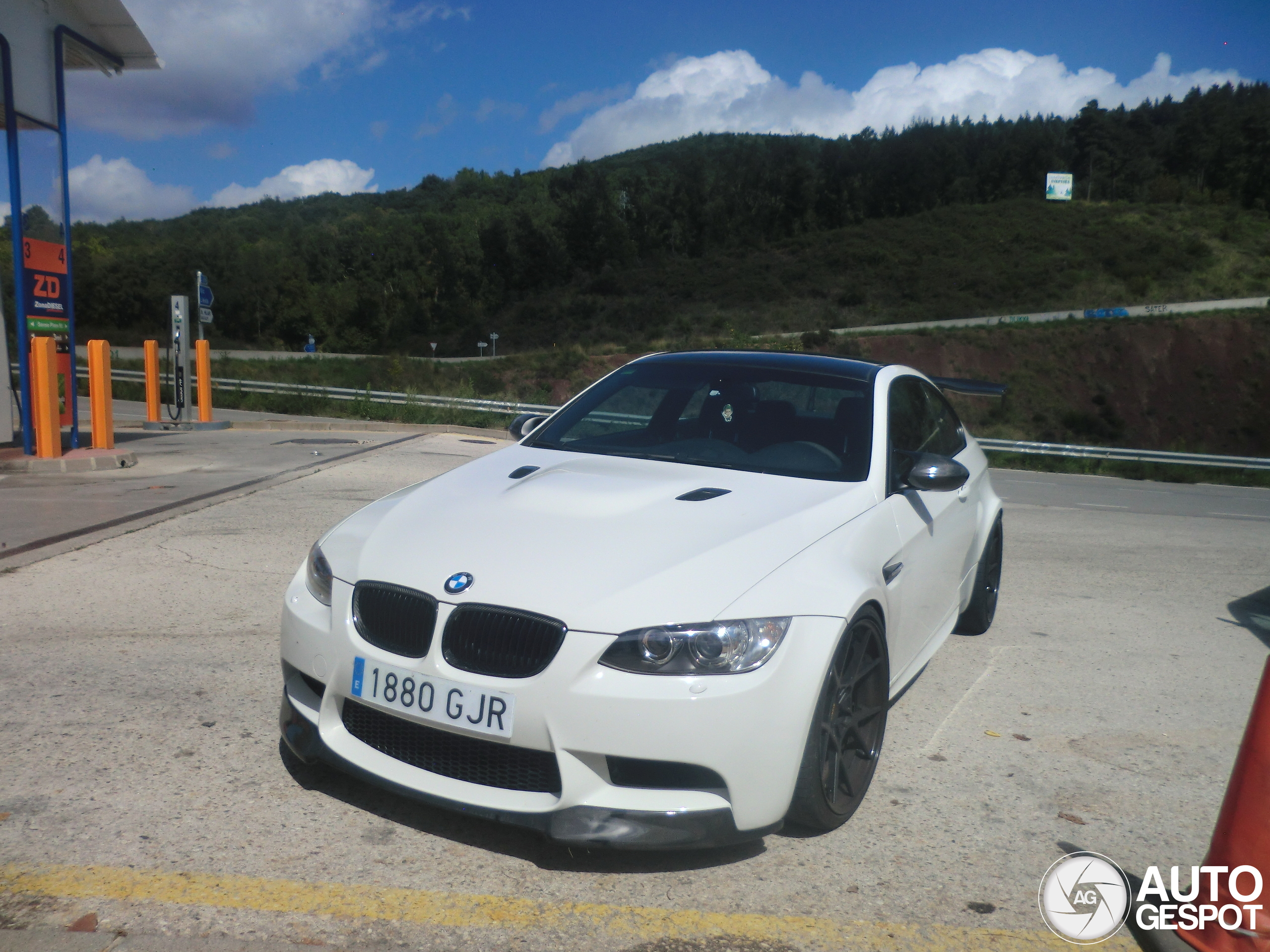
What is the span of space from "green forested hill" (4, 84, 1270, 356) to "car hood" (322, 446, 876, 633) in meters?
55.5

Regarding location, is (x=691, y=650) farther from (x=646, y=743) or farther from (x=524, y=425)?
(x=524, y=425)

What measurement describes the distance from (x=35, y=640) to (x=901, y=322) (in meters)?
61.7

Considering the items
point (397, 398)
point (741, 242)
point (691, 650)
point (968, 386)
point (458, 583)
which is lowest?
point (397, 398)

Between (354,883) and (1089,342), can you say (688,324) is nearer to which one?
(1089,342)

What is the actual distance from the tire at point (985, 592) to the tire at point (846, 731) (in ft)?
7.00

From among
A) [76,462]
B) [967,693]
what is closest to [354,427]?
[76,462]

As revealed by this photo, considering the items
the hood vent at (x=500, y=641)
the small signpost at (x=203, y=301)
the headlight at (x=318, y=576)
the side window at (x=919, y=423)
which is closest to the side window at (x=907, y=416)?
the side window at (x=919, y=423)

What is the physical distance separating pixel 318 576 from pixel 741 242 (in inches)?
3518

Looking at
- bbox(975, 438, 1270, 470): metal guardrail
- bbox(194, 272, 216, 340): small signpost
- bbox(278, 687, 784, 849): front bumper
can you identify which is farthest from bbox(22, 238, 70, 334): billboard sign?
bbox(975, 438, 1270, 470): metal guardrail

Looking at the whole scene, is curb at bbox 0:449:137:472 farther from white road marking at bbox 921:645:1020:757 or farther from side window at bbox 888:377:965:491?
white road marking at bbox 921:645:1020:757

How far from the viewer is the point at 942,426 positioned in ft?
17.2

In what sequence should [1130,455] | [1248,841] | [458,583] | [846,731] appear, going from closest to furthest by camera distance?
[1248,841], [458,583], [846,731], [1130,455]

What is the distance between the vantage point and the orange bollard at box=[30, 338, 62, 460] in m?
10.6

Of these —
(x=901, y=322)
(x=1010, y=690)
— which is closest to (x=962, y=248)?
(x=901, y=322)
